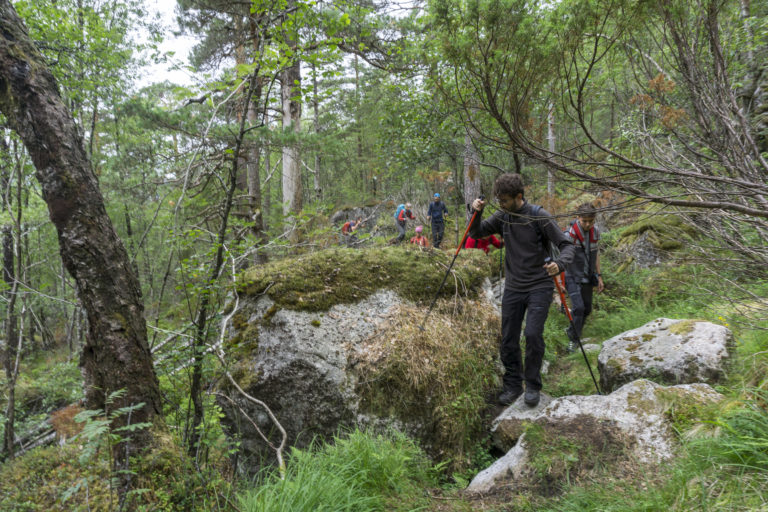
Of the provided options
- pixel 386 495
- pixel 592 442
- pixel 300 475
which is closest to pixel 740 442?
pixel 592 442

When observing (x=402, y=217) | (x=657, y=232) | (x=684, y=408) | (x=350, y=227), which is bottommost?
(x=684, y=408)

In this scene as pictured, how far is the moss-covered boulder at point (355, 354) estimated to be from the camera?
3424 mm

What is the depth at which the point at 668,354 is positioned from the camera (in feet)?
11.3

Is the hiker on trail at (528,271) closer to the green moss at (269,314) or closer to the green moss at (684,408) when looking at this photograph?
the green moss at (684,408)

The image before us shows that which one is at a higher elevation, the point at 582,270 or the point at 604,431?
the point at 582,270

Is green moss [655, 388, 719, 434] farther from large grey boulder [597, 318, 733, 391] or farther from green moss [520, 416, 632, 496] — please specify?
large grey boulder [597, 318, 733, 391]

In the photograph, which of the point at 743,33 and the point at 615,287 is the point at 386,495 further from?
the point at 615,287

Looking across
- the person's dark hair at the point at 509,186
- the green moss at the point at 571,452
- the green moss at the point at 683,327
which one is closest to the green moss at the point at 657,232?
the green moss at the point at 683,327

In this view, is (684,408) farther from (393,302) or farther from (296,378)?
(296,378)

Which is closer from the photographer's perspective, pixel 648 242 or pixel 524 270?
pixel 524 270

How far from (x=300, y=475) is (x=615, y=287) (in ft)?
23.3

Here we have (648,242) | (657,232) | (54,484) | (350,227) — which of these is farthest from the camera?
(350,227)

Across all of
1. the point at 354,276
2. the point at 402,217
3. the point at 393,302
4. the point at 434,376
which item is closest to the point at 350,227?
the point at 402,217

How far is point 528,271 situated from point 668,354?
1662 mm
